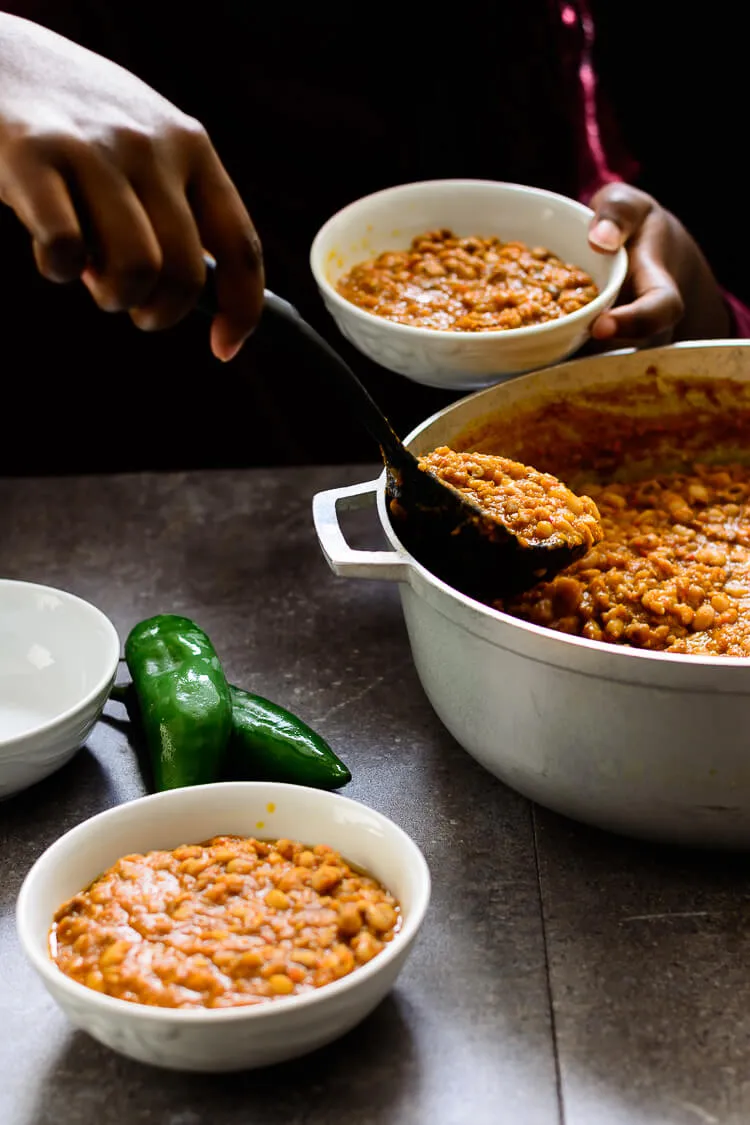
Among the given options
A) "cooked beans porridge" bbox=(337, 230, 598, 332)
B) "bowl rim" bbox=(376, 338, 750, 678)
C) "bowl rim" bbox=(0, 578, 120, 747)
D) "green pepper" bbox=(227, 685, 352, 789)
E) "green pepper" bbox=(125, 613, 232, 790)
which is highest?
"cooked beans porridge" bbox=(337, 230, 598, 332)

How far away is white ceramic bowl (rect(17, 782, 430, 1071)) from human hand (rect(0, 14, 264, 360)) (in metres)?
0.50

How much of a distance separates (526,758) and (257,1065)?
441mm

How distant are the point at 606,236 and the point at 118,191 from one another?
0.86 m

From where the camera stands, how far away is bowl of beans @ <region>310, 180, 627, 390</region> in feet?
5.61

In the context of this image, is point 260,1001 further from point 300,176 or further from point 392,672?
point 300,176

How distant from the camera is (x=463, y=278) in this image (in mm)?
1854

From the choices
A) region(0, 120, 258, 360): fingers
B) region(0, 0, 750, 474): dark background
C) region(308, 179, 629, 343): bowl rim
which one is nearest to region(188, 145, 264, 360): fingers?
region(0, 120, 258, 360): fingers

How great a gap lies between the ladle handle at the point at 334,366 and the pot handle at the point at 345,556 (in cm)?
8

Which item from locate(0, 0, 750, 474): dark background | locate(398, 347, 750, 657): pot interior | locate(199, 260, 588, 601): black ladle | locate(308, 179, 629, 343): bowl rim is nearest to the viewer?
locate(199, 260, 588, 601): black ladle

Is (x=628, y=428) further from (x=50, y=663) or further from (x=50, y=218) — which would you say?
(x=50, y=218)

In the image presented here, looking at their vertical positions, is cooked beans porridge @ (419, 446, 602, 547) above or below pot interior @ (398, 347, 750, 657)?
above

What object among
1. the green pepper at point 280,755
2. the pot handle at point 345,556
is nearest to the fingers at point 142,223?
the pot handle at point 345,556

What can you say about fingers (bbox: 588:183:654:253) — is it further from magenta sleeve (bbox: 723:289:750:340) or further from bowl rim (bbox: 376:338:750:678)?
bowl rim (bbox: 376:338:750:678)

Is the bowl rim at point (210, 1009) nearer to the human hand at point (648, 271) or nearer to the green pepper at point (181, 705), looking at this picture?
the green pepper at point (181, 705)
